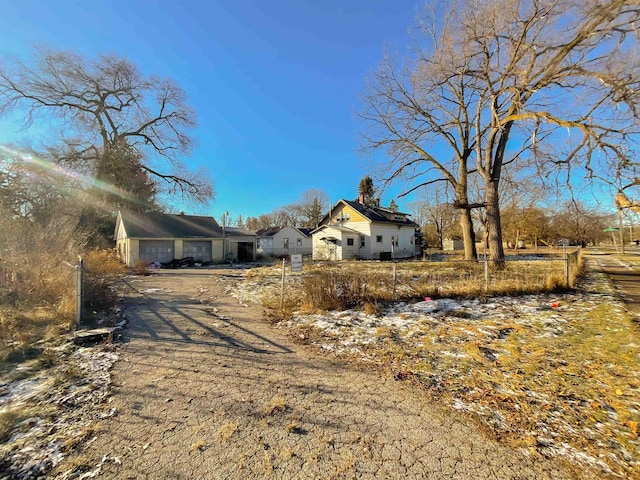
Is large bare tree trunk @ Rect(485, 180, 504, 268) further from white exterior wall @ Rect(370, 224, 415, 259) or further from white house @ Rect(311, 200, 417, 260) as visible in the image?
white exterior wall @ Rect(370, 224, 415, 259)

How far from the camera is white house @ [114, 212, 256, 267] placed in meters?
22.6

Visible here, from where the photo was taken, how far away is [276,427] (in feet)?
8.96

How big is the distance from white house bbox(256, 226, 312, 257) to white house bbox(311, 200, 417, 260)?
17.0ft

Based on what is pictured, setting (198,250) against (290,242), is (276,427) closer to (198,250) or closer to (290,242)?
(198,250)

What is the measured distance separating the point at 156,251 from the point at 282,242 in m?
13.1

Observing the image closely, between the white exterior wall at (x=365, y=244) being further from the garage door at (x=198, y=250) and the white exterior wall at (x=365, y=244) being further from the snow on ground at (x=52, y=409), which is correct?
the snow on ground at (x=52, y=409)

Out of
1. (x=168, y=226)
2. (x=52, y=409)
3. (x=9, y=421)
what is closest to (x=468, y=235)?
(x=52, y=409)

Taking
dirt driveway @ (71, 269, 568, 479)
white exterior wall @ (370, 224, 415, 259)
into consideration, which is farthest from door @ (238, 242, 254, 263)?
dirt driveway @ (71, 269, 568, 479)

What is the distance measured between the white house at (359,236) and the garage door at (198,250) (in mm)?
9974

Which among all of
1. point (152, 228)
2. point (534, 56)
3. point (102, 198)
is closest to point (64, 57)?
point (102, 198)

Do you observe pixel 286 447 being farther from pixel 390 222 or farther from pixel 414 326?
pixel 390 222

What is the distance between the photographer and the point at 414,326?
5898mm

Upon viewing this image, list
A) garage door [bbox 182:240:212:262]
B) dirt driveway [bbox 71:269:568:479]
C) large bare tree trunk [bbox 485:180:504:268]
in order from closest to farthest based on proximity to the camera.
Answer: dirt driveway [bbox 71:269:568:479], large bare tree trunk [bbox 485:180:504:268], garage door [bbox 182:240:212:262]

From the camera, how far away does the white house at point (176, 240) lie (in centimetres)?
2258
